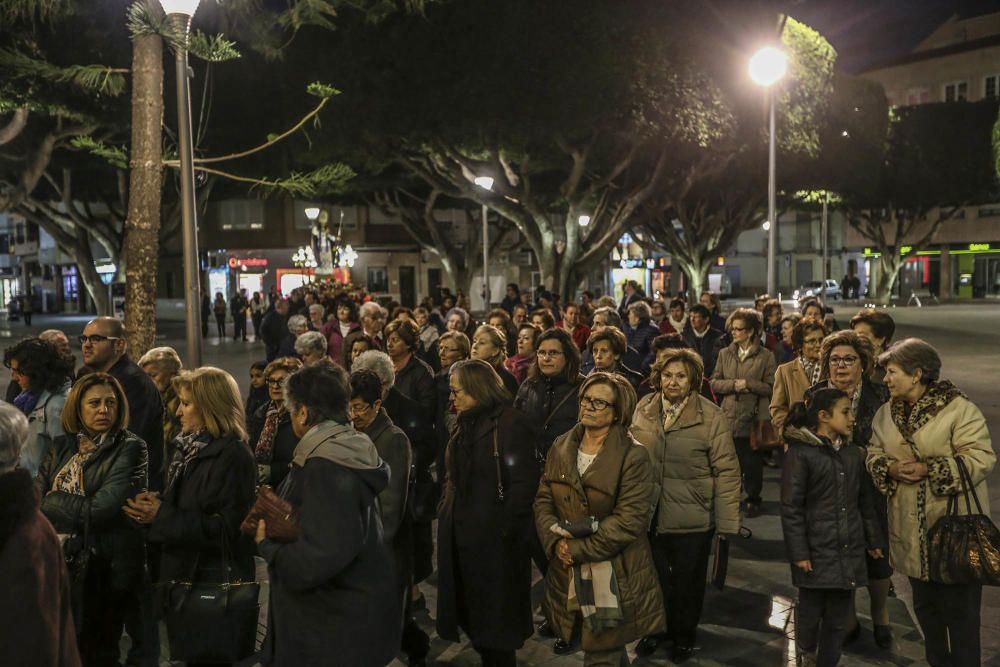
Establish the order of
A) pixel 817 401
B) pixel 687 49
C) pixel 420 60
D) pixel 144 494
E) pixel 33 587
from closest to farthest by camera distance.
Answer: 1. pixel 33 587
2. pixel 144 494
3. pixel 817 401
4. pixel 420 60
5. pixel 687 49

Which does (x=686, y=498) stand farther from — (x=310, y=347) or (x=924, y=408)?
(x=310, y=347)

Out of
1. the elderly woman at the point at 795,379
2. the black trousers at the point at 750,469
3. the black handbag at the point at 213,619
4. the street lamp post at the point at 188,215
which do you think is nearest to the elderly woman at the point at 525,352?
the black trousers at the point at 750,469

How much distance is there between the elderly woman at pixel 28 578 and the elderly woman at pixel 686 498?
3.08 meters

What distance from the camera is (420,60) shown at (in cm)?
2295

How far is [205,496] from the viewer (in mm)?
3768

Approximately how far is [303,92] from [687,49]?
1078 cm

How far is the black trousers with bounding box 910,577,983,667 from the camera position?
4.08m

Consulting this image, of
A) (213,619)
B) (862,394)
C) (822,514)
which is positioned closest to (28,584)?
(213,619)

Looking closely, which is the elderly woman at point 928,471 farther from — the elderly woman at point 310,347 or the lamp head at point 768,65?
the lamp head at point 768,65

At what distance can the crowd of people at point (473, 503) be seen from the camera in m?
3.25

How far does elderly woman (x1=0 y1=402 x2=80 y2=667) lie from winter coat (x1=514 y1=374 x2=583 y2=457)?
11.1ft

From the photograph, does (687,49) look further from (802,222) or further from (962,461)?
(802,222)

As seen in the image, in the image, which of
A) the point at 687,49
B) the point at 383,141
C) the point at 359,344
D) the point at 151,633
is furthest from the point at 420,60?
the point at 151,633

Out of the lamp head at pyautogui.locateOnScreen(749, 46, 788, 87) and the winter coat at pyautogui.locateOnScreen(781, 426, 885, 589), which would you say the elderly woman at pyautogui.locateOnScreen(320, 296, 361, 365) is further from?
the lamp head at pyautogui.locateOnScreen(749, 46, 788, 87)
